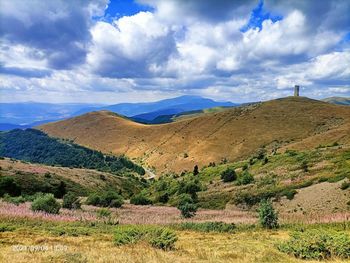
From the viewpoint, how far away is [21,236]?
44.7 ft

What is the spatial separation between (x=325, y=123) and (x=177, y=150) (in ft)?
183

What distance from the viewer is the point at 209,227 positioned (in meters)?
19.0

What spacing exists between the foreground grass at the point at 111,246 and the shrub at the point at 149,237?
0.28 metres

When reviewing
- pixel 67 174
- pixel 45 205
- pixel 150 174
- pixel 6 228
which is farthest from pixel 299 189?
pixel 150 174

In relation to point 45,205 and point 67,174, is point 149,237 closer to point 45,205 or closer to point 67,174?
point 45,205

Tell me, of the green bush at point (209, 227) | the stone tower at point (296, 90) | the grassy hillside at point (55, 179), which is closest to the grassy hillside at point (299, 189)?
the green bush at point (209, 227)

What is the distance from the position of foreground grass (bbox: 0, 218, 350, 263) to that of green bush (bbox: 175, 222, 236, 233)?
2.14ft

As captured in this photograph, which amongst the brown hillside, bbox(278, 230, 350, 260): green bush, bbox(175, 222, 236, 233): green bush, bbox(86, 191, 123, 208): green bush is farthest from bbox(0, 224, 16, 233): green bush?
the brown hillside

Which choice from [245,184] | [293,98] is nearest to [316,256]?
[245,184]

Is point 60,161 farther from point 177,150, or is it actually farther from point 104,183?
point 104,183

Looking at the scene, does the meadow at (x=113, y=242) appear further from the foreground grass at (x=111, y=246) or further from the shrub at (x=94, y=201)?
the shrub at (x=94, y=201)

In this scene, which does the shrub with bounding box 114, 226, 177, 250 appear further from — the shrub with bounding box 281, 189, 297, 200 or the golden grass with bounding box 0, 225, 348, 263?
the shrub with bounding box 281, 189, 297, 200

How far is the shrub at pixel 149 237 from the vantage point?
12844mm

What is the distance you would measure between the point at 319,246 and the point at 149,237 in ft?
19.9
